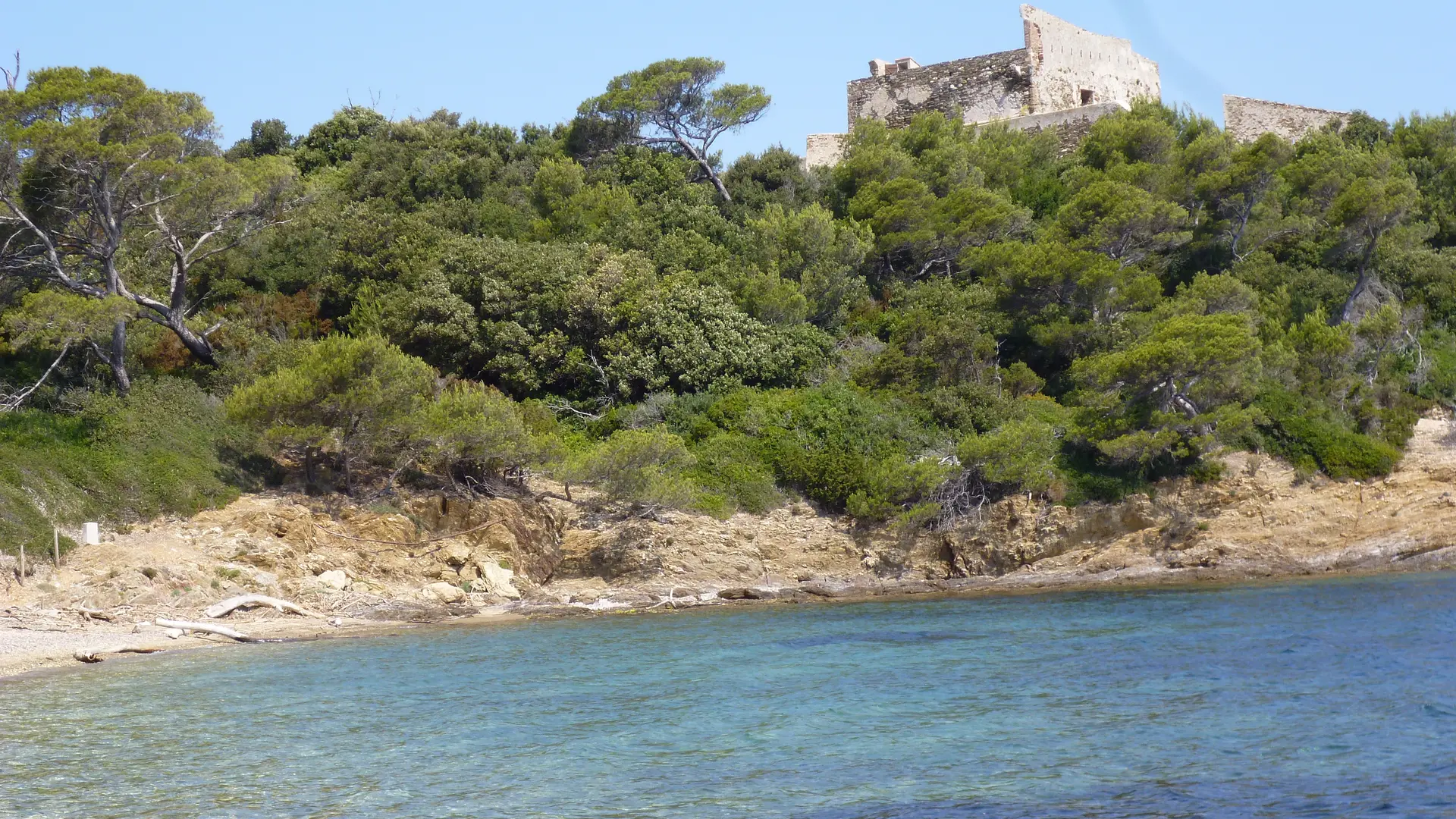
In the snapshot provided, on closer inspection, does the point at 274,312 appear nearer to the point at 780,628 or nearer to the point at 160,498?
the point at 160,498

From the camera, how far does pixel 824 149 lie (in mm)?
42594

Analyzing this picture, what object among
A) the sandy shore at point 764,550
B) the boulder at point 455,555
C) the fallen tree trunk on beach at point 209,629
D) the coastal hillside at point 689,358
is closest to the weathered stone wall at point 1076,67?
the coastal hillside at point 689,358

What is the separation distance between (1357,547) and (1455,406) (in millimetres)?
4737

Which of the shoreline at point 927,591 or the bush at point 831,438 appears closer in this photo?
the shoreline at point 927,591

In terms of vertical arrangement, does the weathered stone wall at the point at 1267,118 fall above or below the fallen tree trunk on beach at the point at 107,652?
above

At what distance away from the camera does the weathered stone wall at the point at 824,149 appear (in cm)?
4228

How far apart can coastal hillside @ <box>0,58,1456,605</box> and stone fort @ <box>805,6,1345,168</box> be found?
5879 mm

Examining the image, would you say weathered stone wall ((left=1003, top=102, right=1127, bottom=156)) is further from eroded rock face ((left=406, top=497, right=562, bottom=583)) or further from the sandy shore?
eroded rock face ((left=406, top=497, right=562, bottom=583))

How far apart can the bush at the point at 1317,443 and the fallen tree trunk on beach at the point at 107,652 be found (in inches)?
774

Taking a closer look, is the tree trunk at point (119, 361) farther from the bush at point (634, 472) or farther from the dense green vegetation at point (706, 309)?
the bush at point (634, 472)

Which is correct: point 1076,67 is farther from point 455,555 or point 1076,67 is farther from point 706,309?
point 455,555

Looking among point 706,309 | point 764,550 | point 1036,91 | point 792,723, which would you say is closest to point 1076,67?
point 1036,91

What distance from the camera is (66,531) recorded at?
19.8 m

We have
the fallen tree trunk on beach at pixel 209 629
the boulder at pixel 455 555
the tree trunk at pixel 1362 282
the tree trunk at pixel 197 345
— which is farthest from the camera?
the tree trunk at pixel 1362 282
